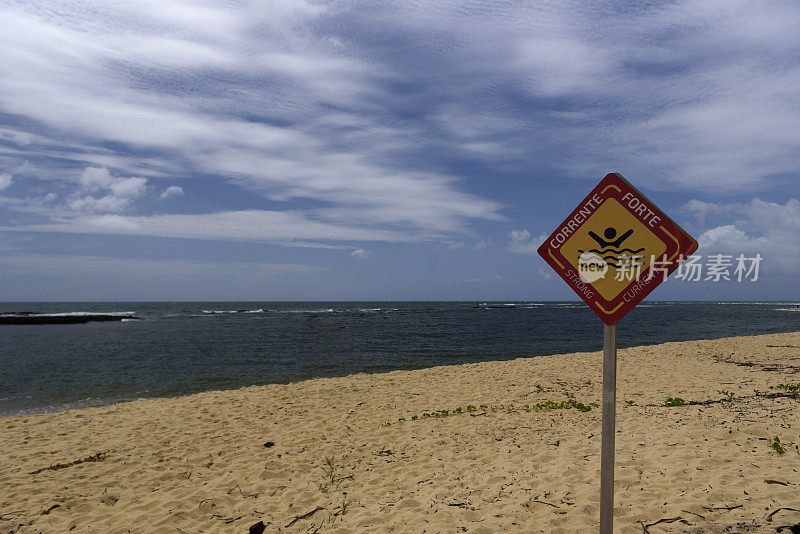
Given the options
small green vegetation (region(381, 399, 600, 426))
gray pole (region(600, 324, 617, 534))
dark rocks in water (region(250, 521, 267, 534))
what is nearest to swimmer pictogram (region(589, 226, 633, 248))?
gray pole (region(600, 324, 617, 534))

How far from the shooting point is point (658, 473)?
5.01 meters

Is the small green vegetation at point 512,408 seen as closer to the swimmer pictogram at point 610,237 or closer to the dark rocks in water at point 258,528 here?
the dark rocks in water at point 258,528

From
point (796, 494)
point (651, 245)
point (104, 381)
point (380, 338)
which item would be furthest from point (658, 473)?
point (380, 338)

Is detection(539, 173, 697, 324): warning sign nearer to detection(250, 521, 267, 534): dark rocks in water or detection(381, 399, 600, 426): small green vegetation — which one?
detection(250, 521, 267, 534): dark rocks in water

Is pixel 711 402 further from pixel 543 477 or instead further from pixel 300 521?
pixel 300 521

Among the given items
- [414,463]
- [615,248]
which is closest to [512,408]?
[414,463]

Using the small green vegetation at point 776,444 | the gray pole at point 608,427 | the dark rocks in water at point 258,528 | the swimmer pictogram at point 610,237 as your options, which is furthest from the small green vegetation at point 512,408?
the swimmer pictogram at point 610,237

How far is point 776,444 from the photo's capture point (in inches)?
209

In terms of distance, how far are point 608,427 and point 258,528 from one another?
13.5ft

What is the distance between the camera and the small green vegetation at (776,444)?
5.21 metres

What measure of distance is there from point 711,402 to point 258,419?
9465 millimetres

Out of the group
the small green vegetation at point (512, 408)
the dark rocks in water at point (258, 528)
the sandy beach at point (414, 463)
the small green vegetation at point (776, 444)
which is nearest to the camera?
the sandy beach at point (414, 463)

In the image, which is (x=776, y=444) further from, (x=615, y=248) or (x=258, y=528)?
(x=258, y=528)

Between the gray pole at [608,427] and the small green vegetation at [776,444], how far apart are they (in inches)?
163
